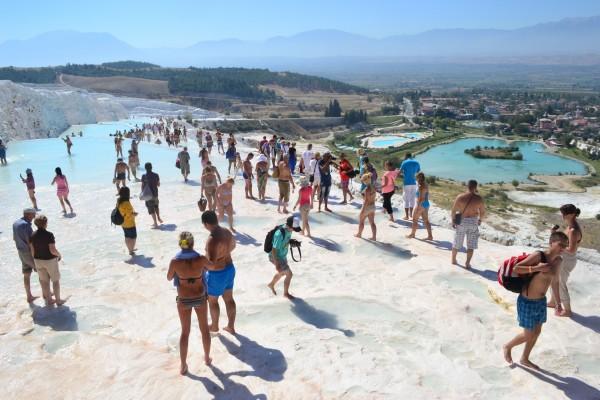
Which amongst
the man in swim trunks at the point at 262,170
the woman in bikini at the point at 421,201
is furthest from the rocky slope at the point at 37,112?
the woman in bikini at the point at 421,201

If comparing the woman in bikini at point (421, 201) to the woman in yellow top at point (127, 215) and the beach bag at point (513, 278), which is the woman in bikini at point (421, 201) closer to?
the beach bag at point (513, 278)

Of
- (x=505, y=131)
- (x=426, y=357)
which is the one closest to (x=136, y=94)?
(x=505, y=131)

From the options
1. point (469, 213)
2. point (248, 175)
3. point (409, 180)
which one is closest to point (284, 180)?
point (248, 175)

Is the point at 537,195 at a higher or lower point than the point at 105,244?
lower

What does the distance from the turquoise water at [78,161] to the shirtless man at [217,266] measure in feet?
38.4

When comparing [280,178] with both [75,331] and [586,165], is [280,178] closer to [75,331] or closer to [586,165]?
[75,331]

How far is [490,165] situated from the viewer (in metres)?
74.8

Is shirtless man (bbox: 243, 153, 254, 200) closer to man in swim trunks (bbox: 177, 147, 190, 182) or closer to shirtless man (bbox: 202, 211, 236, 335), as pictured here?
man in swim trunks (bbox: 177, 147, 190, 182)

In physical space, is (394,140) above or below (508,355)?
below

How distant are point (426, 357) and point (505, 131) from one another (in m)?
117

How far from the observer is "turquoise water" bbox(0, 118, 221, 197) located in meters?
17.6

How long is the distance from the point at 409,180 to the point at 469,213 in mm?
3092

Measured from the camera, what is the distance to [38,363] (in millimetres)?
5605

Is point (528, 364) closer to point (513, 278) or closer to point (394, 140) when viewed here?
point (513, 278)
